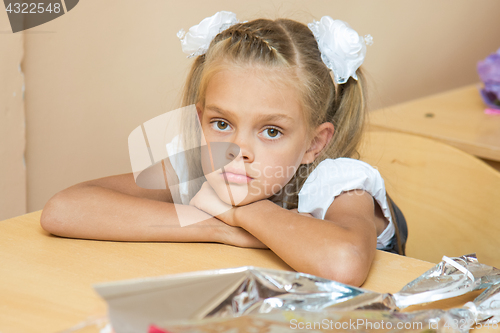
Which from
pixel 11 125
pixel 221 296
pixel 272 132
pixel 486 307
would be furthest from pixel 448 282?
pixel 11 125

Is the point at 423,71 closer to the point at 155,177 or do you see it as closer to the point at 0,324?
the point at 155,177

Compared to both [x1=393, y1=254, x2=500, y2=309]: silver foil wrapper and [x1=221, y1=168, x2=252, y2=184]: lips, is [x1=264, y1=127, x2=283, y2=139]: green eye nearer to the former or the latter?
[x1=221, y1=168, x2=252, y2=184]: lips

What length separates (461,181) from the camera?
93 centimetres

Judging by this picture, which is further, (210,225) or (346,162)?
(346,162)

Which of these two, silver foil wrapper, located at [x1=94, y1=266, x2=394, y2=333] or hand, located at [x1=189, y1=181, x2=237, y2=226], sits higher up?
silver foil wrapper, located at [x1=94, y1=266, x2=394, y2=333]

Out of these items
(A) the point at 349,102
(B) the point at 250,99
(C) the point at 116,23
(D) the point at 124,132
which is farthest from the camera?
(D) the point at 124,132

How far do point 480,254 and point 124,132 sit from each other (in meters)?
0.85

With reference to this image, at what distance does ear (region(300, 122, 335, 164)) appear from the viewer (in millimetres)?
847

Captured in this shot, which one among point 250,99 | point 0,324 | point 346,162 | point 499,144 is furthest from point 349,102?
point 0,324

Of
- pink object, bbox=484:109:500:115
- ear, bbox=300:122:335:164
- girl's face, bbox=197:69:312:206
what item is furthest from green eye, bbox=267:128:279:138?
pink object, bbox=484:109:500:115

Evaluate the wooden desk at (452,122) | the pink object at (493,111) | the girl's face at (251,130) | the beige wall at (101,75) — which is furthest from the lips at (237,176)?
the pink object at (493,111)

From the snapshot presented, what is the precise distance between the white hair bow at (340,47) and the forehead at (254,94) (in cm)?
9

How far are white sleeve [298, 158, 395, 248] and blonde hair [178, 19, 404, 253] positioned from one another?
2.4 inches

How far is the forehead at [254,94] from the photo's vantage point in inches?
28.6
